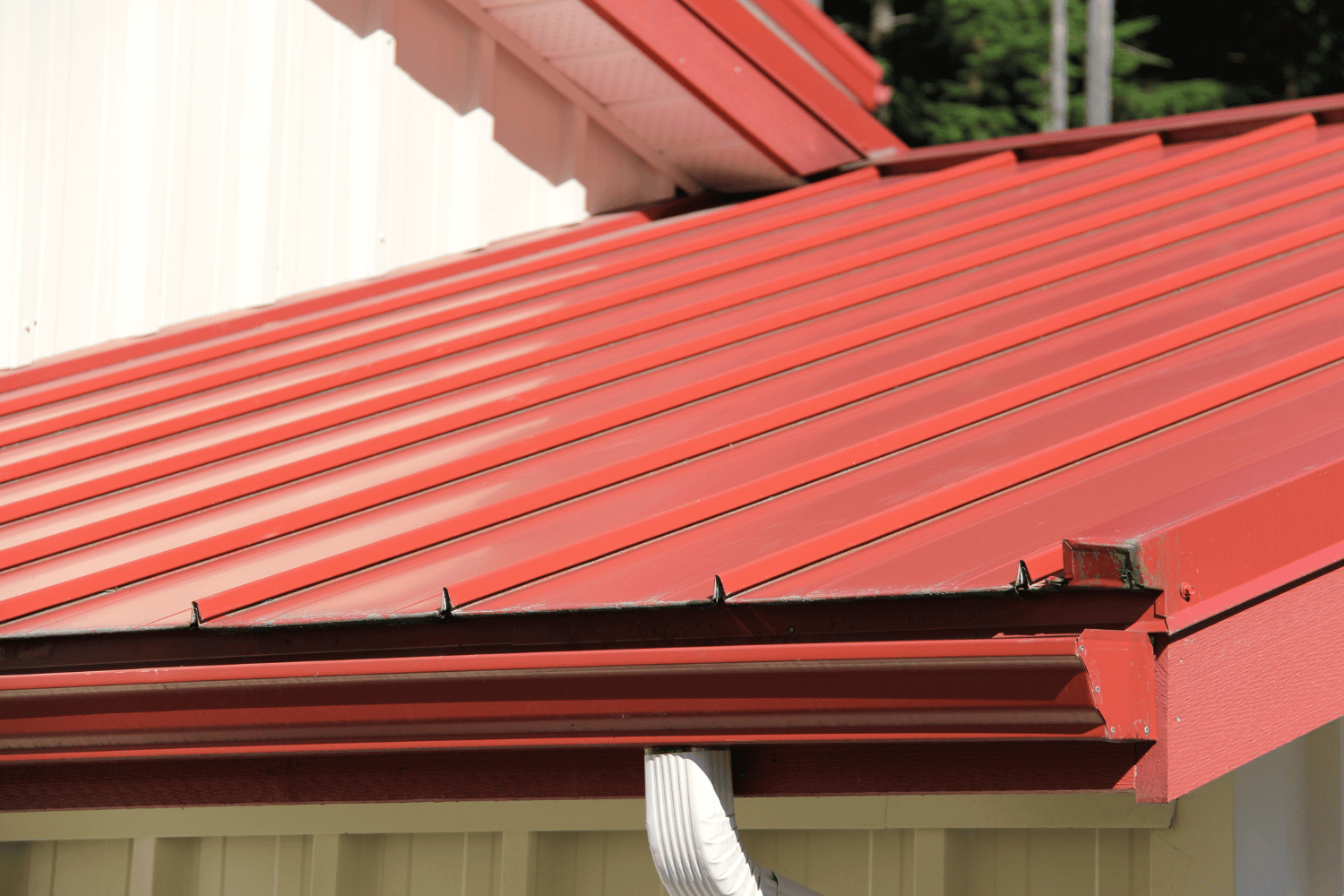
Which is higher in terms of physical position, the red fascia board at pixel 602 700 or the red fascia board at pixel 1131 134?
the red fascia board at pixel 1131 134

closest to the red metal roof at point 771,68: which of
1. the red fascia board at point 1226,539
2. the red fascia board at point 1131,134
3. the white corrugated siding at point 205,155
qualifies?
the red fascia board at point 1131,134

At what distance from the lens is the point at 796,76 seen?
5.32 meters

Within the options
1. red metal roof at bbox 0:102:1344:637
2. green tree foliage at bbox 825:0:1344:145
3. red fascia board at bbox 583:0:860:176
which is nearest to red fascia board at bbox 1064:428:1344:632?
red metal roof at bbox 0:102:1344:637

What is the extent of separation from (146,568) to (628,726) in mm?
1227

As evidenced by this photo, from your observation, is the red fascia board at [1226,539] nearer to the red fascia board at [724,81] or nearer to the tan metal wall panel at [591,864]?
the tan metal wall panel at [591,864]

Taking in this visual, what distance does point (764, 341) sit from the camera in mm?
3902

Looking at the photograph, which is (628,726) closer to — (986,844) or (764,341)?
(986,844)

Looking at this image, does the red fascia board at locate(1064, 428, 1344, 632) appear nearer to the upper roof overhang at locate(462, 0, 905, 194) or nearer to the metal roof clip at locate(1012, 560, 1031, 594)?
the metal roof clip at locate(1012, 560, 1031, 594)

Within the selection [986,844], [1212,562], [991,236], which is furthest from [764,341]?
[1212,562]

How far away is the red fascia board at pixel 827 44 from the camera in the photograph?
17.1 feet

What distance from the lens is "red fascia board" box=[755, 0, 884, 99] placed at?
5207 mm

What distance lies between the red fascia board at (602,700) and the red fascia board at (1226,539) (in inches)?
3.7

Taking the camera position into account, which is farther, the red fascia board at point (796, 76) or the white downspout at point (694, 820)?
the red fascia board at point (796, 76)

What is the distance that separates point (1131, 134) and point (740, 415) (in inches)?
118
